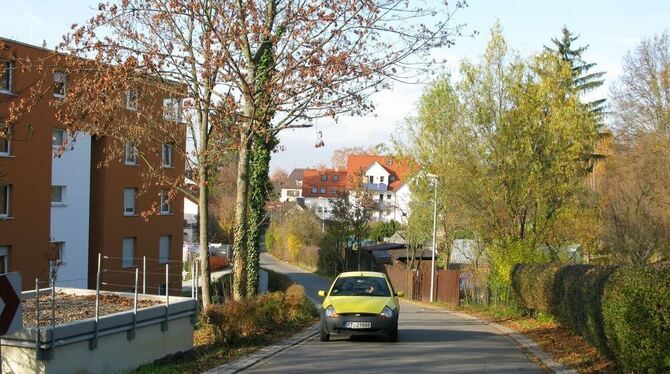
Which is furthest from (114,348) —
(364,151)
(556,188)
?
(364,151)

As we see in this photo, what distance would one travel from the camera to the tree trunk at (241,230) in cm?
1666

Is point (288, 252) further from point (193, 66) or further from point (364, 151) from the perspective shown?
point (193, 66)

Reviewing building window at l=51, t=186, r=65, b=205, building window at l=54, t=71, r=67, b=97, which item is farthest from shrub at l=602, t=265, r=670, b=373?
building window at l=51, t=186, r=65, b=205

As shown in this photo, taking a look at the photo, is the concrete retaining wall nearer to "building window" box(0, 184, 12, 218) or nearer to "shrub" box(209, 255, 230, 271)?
"building window" box(0, 184, 12, 218)

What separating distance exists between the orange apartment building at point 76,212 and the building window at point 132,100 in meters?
10.1

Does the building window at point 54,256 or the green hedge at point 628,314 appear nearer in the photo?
the green hedge at point 628,314

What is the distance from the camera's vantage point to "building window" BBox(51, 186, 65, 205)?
3647cm

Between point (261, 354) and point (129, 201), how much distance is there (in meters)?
30.2

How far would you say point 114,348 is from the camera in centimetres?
1062

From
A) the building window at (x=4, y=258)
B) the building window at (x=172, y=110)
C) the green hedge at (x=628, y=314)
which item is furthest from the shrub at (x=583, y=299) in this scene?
the building window at (x=4, y=258)

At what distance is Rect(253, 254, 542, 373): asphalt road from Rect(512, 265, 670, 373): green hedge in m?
1.25

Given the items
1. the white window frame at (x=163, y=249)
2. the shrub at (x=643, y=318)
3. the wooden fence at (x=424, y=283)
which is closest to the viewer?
the shrub at (x=643, y=318)

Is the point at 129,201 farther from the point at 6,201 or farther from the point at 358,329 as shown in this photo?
the point at 358,329

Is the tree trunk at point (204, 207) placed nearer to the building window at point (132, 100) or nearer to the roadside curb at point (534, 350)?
the building window at point (132, 100)
